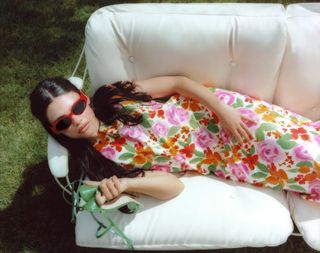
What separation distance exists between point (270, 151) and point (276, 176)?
134mm

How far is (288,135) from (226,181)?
0.41 m

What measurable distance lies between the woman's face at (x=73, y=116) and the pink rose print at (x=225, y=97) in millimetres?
653

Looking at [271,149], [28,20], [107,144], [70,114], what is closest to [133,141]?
[107,144]

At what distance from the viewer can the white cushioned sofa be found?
6.66ft

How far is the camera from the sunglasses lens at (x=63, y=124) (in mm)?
1936

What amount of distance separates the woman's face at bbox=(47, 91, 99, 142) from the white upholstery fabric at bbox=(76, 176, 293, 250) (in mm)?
428

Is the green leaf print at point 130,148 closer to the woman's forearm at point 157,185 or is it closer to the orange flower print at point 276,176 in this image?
the woman's forearm at point 157,185

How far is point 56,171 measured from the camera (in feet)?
6.55

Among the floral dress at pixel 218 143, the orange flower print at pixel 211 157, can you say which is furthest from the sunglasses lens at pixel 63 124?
the orange flower print at pixel 211 157

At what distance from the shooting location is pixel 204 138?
221cm

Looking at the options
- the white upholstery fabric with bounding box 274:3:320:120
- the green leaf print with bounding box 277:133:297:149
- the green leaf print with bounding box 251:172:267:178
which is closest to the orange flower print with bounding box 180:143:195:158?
the green leaf print with bounding box 251:172:267:178

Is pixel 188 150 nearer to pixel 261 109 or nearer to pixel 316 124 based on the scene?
pixel 261 109

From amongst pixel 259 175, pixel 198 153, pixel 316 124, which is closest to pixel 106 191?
pixel 198 153

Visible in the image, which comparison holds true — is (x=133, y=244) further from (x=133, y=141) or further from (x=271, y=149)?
(x=271, y=149)
